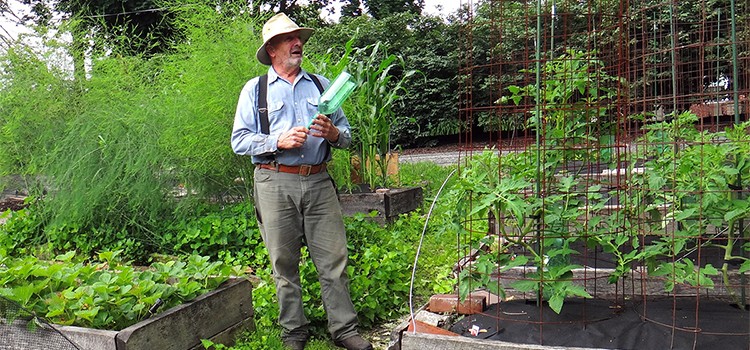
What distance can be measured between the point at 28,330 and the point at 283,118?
1461 millimetres

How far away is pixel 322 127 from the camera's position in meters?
3.10

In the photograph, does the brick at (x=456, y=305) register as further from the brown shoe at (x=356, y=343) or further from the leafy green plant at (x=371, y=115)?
the leafy green plant at (x=371, y=115)

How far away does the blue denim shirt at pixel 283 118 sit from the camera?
321 cm

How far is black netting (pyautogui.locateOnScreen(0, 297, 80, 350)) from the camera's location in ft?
8.73

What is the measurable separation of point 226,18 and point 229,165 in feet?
4.84

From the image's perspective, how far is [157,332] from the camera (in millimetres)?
2803

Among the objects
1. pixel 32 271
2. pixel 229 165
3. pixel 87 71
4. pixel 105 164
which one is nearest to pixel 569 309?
pixel 32 271

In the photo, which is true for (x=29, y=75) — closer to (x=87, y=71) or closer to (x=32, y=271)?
(x=87, y=71)

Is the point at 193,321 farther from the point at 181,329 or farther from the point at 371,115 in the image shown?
the point at 371,115

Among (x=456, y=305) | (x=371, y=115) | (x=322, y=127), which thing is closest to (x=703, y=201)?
(x=456, y=305)

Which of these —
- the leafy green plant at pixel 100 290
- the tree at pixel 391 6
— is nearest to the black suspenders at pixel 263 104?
the leafy green plant at pixel 100 290

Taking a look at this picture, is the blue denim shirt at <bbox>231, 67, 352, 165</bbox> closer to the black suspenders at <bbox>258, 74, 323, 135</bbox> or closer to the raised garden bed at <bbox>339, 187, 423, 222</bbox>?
the black suspenders at <bbox>258, 74, 323, 135</bbox>

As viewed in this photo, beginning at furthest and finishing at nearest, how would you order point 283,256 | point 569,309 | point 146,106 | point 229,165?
point 146,106 < point 229,165 < point 283,256 < point 569,309

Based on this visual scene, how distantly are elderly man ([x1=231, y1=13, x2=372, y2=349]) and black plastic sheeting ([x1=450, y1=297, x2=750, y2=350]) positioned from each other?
0.66m
